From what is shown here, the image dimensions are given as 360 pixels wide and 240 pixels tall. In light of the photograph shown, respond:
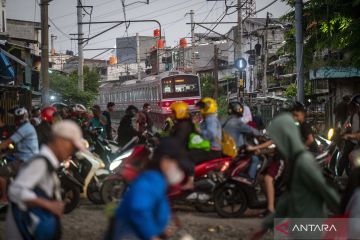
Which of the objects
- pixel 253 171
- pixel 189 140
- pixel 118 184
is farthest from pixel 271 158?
pixel 118 184

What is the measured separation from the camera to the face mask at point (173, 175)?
317cm

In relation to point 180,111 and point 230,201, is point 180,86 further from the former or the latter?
point 230,201

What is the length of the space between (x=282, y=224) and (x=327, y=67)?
41.7 feet

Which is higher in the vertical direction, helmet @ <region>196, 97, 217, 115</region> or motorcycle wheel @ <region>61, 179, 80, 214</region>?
helmet @ <region>196, 97, 217, 115</region>

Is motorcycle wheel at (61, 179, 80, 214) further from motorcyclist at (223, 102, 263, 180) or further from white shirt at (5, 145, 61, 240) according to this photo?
white shirt at (5, 145, 61, 240)

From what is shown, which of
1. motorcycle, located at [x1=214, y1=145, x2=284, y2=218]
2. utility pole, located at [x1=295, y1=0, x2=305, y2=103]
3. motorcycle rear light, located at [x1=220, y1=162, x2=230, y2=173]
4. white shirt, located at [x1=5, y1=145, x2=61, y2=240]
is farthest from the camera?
utility pole, located at [x1=295, y1=0, x2=305, y2=103]

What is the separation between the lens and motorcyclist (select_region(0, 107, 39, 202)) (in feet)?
23.2

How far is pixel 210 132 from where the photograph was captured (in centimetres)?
849

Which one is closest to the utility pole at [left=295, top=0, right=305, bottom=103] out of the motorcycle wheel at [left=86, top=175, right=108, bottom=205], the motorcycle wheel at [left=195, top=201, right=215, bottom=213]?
the motorcycle wheel at [left=195, top=201, right=215, bottom=213]

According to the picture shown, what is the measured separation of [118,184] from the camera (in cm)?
875

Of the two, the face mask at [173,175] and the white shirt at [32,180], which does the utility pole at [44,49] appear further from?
the face mask at [173,175]

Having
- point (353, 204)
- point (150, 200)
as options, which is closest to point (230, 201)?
point (353, 204)

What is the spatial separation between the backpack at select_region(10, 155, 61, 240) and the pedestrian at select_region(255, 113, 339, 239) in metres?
1.68

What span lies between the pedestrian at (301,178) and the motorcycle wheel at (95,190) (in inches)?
205
